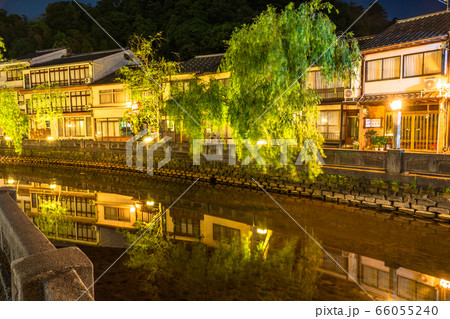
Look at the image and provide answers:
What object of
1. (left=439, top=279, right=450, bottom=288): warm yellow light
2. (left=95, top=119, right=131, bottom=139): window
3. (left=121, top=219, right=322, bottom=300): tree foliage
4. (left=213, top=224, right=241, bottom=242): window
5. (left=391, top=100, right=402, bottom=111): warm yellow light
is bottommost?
(left=213, top=224, right=241, bottom=242): window

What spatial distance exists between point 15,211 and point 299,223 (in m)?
9.44

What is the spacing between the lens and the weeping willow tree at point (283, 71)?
47.9 ft

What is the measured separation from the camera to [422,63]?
63.0 feet

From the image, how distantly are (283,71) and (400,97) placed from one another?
9253 millimetres

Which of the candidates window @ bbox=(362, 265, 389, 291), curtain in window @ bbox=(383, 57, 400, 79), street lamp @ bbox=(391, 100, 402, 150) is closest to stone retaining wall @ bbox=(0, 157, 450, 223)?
street lamp @ bbox=(391, 100, 402, 150)

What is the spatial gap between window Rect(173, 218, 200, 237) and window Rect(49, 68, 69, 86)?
34.7 m

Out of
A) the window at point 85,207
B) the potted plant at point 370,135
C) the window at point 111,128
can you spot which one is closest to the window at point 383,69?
the potted plant at point 370,135

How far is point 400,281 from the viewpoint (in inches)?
324

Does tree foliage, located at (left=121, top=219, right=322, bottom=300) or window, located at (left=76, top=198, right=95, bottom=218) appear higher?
tree foliage, located at (left=121, top=219, right=322, bottom=300)

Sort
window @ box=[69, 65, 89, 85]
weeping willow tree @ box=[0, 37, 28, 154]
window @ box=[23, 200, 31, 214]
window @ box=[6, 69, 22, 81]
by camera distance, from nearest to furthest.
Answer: window @ box=[23, 200, 31, 214]
weeping willow tree @ box=[0, 37, 28, 154]
window @ box=[69, 65, 89, 85]
window @ box=[6, 69, 22, 81]

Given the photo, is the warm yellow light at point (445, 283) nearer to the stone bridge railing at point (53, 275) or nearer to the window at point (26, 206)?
the stone bridge railing at point (53, 275)

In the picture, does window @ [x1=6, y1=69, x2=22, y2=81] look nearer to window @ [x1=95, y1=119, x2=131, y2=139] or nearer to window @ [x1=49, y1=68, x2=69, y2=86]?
window @ [x1=49, y1=68, x2=69, y2=86]

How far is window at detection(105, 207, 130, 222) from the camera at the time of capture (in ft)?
Answer: 49.7

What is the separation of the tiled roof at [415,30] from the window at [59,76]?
3481 cm
